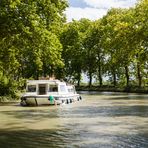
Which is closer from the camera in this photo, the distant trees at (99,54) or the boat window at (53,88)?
the boat window at (53,88)

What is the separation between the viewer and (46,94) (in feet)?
163

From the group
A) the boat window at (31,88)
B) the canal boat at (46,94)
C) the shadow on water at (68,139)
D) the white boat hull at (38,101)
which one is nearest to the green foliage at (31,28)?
the canal boat at (46,94)

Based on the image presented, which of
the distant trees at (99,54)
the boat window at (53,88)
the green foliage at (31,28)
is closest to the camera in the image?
the green foliage at (31,28)

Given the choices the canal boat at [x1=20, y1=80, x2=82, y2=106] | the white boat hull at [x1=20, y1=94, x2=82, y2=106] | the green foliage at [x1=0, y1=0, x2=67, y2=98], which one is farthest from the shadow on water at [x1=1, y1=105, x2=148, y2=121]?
the green foliage at [x1=0, y1=0, x2=67, y2=98]

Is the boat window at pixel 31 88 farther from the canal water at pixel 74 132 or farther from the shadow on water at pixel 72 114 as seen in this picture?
the canal water at pixel 74 132

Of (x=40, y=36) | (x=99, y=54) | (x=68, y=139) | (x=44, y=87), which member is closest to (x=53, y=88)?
(x=44, y=87)

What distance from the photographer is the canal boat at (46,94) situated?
47.1 m

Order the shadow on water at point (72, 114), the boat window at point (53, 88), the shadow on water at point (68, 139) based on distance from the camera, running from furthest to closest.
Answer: the boat window at point (53, 88) → the shadow on water at point (72, 114) → the shadow on water at point (68, 139)

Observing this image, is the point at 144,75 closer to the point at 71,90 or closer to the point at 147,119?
the point at 71,90

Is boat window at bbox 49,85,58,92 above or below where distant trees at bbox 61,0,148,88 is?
below

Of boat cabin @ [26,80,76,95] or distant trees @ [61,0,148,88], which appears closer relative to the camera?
boat cabin @ [26,80,76,95]

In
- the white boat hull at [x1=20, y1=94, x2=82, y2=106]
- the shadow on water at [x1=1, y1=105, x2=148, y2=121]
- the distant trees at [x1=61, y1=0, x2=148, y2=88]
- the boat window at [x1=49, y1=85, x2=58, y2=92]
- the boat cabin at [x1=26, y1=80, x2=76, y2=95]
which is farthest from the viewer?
the distant trees at [x1=61, y1=0, x2=148, y2=88]

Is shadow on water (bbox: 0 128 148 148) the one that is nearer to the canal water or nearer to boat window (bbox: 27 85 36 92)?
the canal water

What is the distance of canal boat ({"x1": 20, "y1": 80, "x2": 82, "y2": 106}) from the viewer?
155 feet
